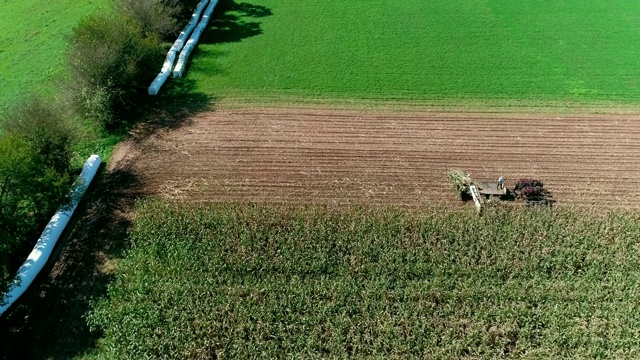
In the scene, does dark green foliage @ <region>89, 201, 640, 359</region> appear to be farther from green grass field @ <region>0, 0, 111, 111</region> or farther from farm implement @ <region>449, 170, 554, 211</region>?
green grass field @ <region>0, 0, 111, 111</region>

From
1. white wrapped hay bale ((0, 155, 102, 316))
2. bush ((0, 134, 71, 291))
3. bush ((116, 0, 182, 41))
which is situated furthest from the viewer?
bush ((116, 0, 182, 41))

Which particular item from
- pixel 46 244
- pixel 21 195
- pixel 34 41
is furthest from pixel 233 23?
pixel 46 244

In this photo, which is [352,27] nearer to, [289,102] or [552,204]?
[289,102]

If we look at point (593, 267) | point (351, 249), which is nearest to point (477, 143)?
point (593, 267)

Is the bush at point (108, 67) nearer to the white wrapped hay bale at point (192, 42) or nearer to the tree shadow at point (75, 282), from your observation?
the white wrapped hay bale at point (192, 42)

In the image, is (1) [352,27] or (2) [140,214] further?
(1) [352,27]

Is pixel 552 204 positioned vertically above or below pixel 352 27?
below

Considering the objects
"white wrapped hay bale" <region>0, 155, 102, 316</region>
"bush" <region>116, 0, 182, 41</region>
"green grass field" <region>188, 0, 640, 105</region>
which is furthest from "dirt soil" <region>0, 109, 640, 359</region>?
"bush" <region>116, 0, 182, 41</region>
